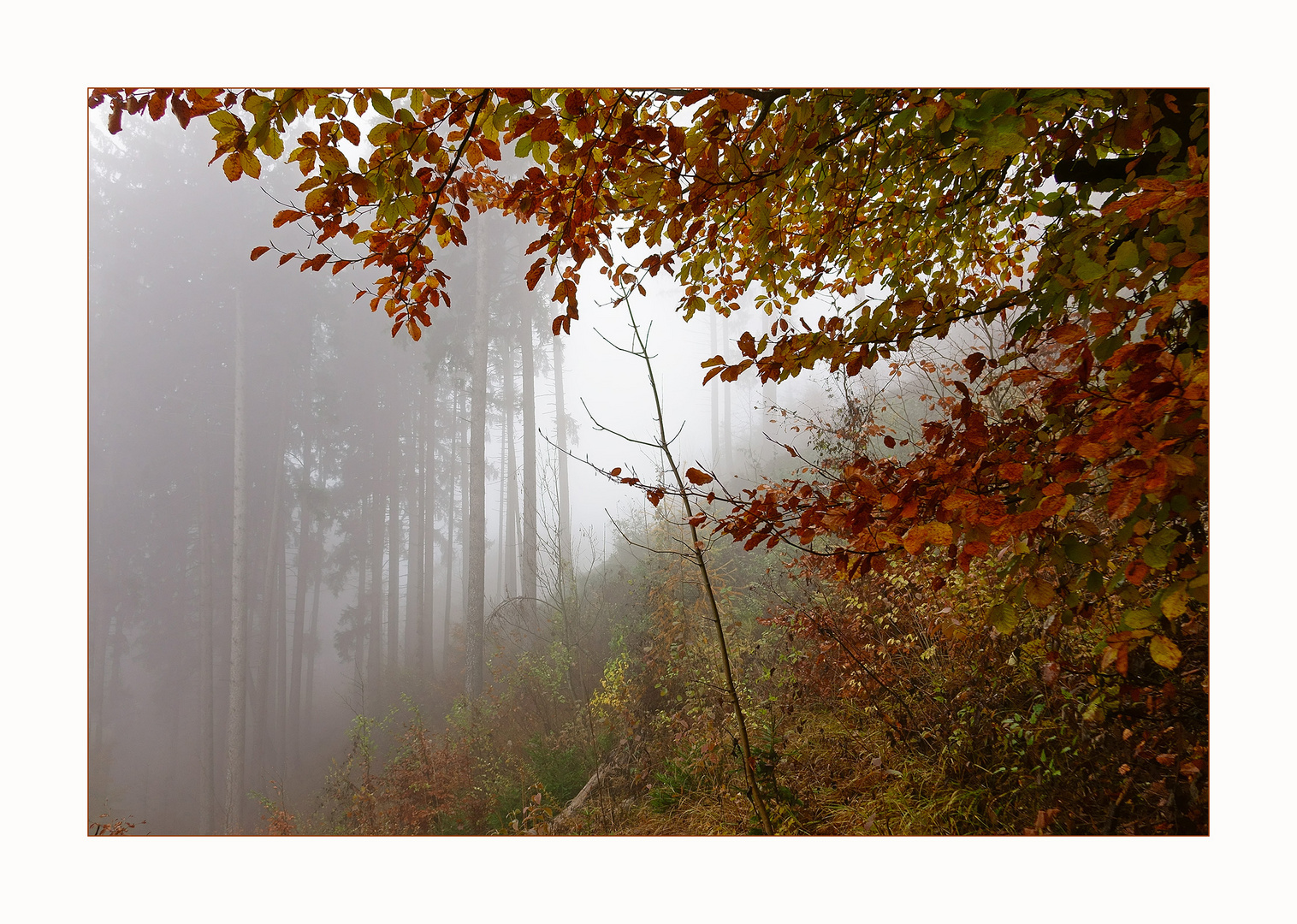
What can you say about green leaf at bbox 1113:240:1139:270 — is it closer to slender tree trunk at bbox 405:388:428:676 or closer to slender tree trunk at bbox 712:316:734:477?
slender tree trunk at bbox 712:316:734:477

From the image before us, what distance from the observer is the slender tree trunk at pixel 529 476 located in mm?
3912

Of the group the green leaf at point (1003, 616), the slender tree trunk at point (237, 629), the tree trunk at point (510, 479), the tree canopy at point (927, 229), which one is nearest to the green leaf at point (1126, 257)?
the tree canopy at point (927, 229)

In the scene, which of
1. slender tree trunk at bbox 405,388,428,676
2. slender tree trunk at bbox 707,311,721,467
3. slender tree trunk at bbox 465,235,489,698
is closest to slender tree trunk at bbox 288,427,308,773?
slender tree trunk at bbox 405,388,428,676

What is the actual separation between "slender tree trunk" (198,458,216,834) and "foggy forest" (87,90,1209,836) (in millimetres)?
64

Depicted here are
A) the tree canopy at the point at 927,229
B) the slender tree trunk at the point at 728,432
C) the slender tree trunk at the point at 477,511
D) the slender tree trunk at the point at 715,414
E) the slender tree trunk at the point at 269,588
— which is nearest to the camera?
the tree canopy at the point at 927,229

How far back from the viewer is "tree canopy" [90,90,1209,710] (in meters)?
0.81

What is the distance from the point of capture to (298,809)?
2.89 m

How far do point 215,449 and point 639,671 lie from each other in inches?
179

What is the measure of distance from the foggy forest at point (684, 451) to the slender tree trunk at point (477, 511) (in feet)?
0.14

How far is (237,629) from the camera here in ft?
14.7

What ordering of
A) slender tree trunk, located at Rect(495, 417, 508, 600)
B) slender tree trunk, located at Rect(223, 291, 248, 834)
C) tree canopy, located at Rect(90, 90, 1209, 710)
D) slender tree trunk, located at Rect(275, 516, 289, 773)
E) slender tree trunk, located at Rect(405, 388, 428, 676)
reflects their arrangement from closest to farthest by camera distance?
tree canopy, located at Rect(90, 90, 1209, 710) → slender tree trunk, located at Rect(223, 291, 248, 834) → slender tree trunk, located at Rect(495, 417, 508, 600) → slender tree trunk, located at Rect(275, 516, 289, 773) → slender tree trunk, located at Rect(405, 388, 428, 676)

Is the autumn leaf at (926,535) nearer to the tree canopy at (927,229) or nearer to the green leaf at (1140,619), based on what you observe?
the tree canopy at (927,229)
